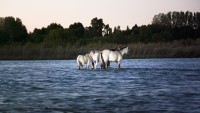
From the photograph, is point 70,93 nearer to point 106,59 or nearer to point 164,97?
point 164,97

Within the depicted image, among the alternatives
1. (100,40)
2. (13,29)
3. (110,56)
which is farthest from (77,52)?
(13,29)

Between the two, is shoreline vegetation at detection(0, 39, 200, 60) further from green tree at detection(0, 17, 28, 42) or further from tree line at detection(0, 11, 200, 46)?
green tree at detection(0, 17, 28, 42)

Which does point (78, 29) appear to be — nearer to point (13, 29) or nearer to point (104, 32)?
point (104, 32)

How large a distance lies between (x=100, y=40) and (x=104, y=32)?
37.5 m

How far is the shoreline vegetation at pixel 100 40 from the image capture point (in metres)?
48.4

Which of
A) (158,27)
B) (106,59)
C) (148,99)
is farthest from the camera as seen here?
(158,27)

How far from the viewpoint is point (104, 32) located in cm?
11038

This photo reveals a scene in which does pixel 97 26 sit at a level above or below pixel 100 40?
above

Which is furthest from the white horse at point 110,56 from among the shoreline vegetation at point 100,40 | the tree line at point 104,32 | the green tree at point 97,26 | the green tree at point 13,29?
the green tree at point 97,26

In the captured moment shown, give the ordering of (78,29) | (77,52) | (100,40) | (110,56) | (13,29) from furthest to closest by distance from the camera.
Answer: (78,29) → (13,29) → (100,40) → (77,52) → (110,56)

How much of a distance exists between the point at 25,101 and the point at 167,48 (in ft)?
128

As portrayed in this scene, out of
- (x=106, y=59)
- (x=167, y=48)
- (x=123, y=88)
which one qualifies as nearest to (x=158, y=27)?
(x=167, y=48)

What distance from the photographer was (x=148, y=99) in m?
12.6

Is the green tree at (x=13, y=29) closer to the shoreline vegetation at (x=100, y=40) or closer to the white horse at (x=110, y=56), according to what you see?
the shoreline vegetation at (x=100, y=40)
